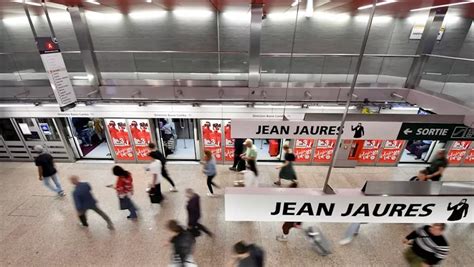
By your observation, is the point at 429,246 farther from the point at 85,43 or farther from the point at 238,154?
the point at 85,43

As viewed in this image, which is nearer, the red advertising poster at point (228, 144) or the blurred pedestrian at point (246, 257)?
the blurred pedestrian at point (246, 257)

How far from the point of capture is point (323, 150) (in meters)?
7.36

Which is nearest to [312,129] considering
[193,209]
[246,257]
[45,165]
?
[246,257]

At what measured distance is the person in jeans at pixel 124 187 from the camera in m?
4.32

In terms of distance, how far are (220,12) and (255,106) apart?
3237 millimetres

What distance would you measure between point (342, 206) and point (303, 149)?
17.5ft

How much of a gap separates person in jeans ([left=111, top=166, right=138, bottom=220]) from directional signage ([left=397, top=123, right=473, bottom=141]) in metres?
5.13

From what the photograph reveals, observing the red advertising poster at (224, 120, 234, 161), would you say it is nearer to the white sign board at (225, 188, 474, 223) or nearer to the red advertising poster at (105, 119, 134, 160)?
the red advertising poster at (105, 119, 134, 160)

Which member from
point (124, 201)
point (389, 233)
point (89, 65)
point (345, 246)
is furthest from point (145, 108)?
point (389, 233)

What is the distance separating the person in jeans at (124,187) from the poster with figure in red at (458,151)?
33.5 ft

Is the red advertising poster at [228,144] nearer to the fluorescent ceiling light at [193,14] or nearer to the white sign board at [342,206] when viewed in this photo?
the fluorescent ceiling light at [193,14]

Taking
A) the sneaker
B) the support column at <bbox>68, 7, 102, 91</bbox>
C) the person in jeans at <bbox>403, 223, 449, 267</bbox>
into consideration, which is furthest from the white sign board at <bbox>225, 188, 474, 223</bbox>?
the support column at <bbox>68, 7, 102, 91</bbox>

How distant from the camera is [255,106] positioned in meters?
6.30

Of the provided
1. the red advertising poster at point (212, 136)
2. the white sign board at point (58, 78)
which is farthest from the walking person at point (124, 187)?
the red advertising poster at point (212, 136)
